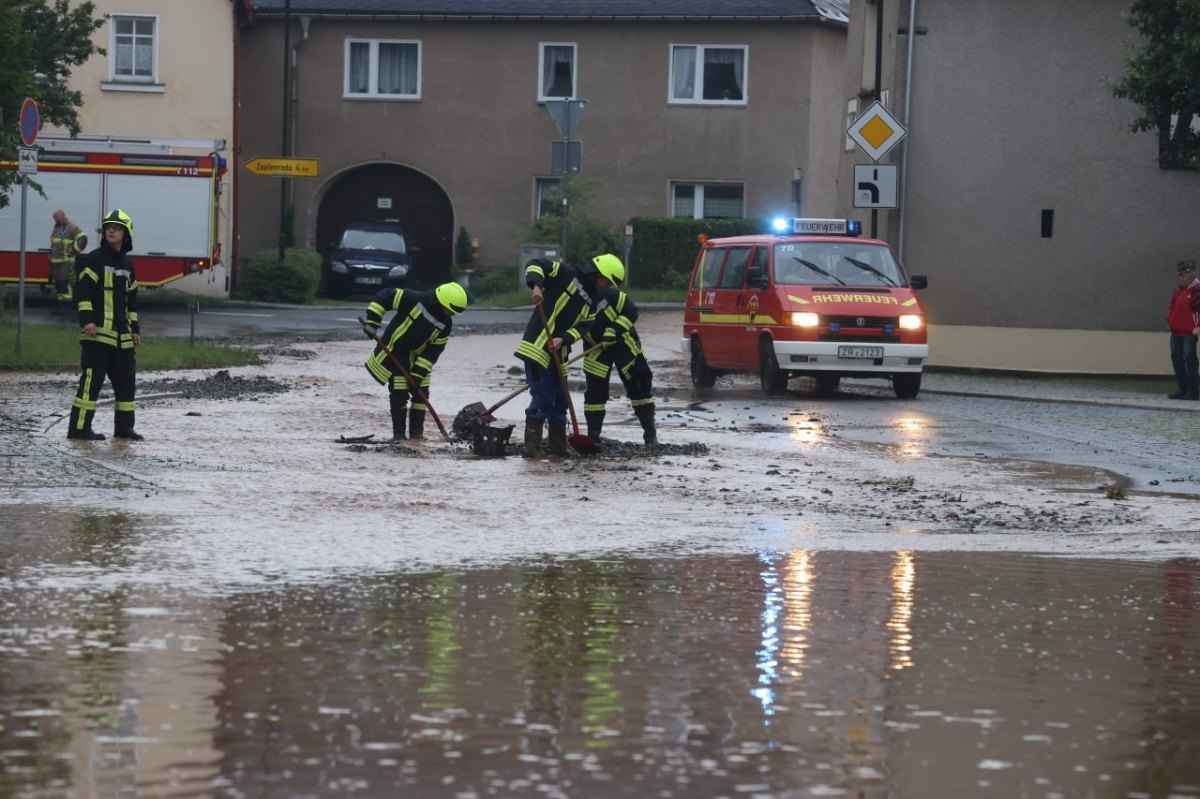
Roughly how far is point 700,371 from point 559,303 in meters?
8.09

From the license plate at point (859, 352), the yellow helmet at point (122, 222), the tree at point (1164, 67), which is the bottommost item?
the license plate at point (859, 352)

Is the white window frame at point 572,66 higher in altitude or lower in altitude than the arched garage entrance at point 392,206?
higher

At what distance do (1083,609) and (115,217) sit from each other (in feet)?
28.9

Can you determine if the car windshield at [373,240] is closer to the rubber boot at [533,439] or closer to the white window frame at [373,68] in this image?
the white window frame at [373,68]

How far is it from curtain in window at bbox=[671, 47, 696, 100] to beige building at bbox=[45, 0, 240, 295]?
960 centimetres

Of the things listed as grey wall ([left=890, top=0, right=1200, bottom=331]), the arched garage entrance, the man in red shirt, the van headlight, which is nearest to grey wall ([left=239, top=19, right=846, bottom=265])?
the arched garage entrance

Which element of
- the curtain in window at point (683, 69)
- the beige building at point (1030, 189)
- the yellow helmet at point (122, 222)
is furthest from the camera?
the curtain in window at point (683, 69)

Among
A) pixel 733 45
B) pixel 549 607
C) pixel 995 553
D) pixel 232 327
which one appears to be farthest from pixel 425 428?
pixel 733 45

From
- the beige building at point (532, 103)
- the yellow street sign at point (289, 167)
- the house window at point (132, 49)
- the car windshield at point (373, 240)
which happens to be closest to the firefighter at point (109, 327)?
the yellow street sign at point (289, 167)

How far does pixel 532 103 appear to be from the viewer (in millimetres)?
44500

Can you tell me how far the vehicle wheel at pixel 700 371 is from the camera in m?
22.5

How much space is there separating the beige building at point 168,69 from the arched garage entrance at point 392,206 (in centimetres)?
407

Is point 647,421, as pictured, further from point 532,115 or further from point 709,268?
point 532,115

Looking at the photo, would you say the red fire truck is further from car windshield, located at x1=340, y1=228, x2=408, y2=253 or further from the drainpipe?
the drainpipe
